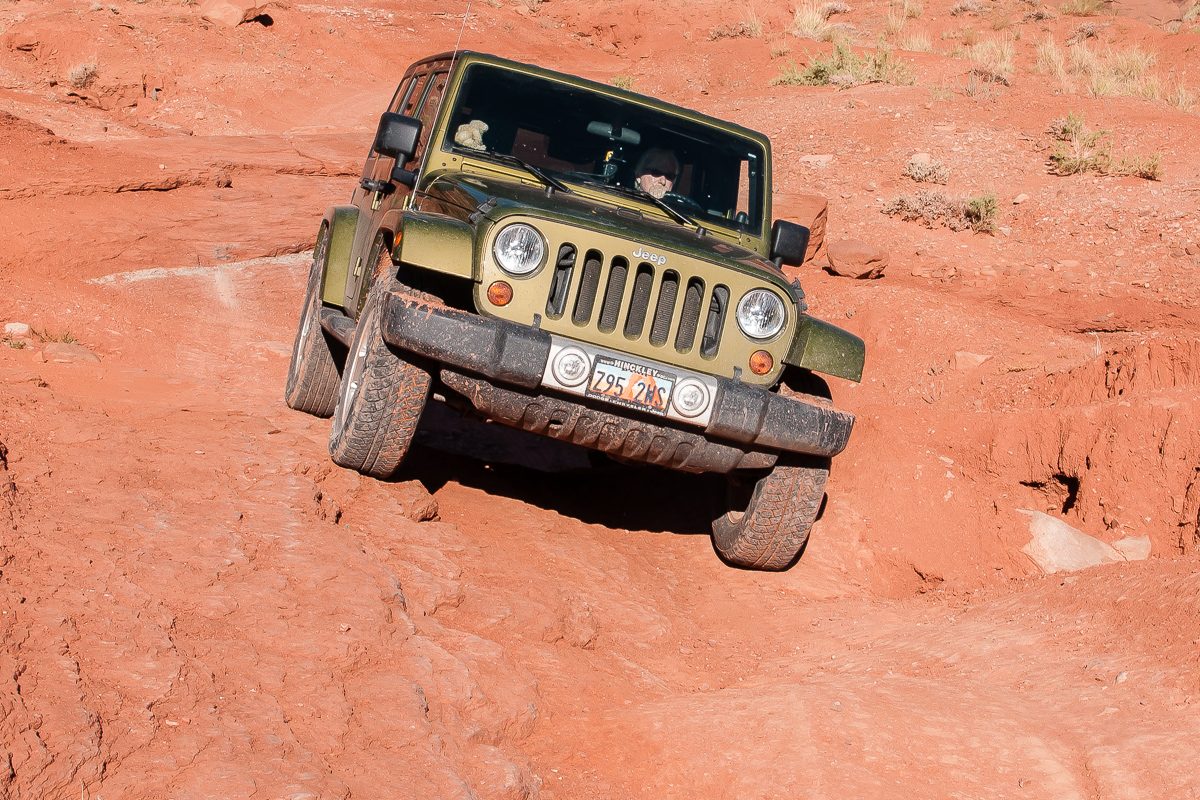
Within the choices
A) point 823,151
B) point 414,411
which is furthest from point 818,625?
point 823,151

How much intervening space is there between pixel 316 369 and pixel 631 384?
251cm

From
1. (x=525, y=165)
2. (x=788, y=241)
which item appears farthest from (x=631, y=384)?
(x=788, y=241)

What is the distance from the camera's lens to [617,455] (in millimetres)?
4582

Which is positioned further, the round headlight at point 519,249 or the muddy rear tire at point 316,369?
the muddy rear tire at point 316,369

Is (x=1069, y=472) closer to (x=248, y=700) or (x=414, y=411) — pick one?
(x=414, y=411)

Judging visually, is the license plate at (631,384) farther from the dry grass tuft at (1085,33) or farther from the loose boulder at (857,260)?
the dry grass tuft at (1085,33)

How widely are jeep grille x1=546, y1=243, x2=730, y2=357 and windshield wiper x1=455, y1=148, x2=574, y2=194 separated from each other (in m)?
0.84

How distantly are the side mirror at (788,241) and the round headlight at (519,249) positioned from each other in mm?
1777

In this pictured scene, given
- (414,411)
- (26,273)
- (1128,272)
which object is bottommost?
(26,273)

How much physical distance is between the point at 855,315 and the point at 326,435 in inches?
202

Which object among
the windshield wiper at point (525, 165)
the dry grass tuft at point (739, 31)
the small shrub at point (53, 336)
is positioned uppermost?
the dry grass tuft at point (739, 31)

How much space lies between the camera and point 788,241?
5.52 meters

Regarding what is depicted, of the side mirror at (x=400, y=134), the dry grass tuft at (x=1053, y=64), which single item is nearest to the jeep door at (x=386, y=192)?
the side mirror at (x=400, y=134)

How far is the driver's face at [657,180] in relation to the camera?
17.6 ft
